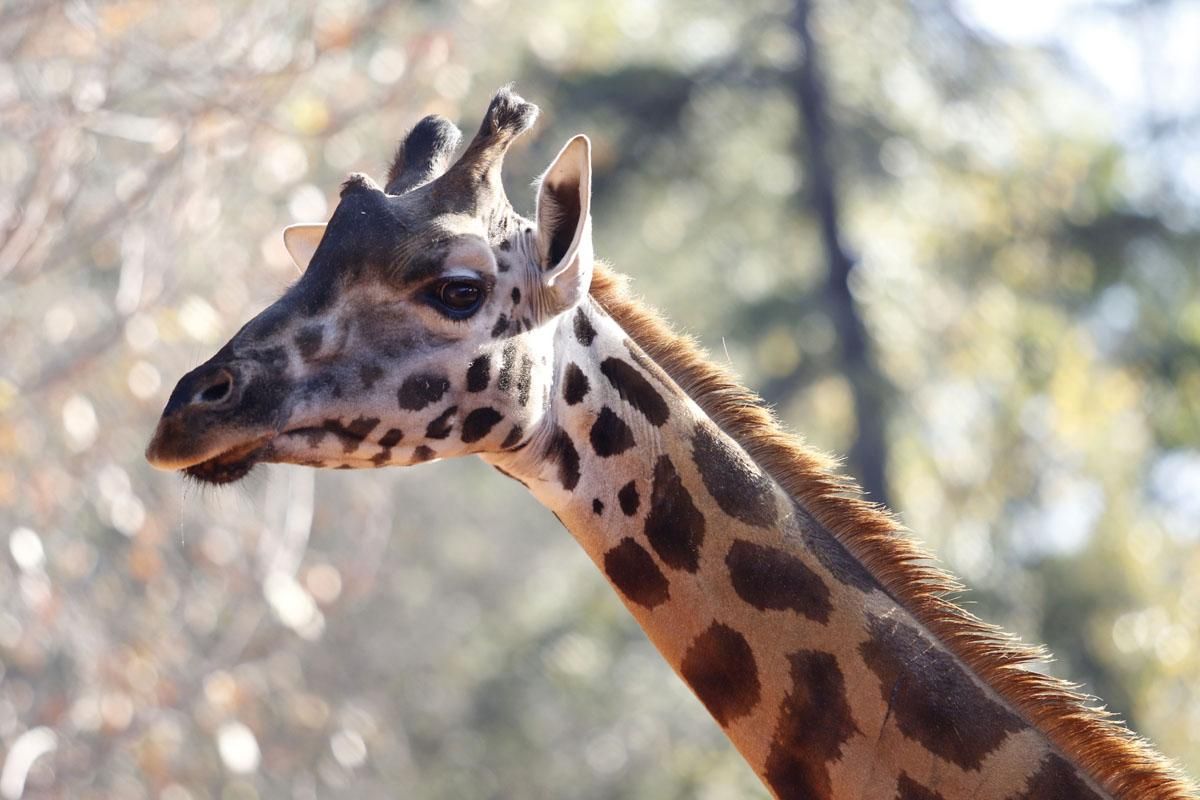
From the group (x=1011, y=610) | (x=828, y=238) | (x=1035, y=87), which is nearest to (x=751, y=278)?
(x=828, y=238)

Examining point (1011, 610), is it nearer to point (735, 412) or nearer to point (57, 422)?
point (57, 422)

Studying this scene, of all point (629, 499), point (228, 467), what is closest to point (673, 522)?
point (629, 499)

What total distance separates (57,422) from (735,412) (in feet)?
33.9

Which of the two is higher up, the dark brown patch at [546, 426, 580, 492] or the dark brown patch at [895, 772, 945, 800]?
the dark brown patch at [546, 426, 580, 492]

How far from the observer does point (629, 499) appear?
14.1 feet

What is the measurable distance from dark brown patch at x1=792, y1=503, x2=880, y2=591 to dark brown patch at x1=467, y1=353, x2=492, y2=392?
930mm

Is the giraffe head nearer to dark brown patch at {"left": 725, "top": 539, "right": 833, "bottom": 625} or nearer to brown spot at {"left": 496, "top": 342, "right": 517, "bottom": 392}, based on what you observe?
brown spot at {"left": 496, "top": 342, "right": 517, "bottom": 392}

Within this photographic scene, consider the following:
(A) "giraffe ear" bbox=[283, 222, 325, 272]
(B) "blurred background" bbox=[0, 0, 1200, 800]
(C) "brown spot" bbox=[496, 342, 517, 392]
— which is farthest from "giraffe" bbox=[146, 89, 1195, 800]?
(B) "blurred background" bbox=[0, 0, 1200, 800]

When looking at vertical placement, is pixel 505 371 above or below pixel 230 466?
above

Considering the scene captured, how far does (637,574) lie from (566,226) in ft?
3.26

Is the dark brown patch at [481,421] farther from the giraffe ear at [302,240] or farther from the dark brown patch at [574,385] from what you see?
the giraffe ear at [302,240]

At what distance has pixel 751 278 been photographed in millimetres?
19062

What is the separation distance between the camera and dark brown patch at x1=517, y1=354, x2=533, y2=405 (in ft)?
13.9

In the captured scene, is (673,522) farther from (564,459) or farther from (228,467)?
(228,467)
